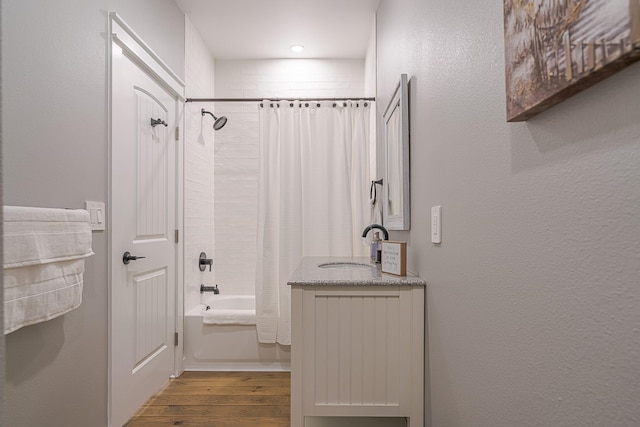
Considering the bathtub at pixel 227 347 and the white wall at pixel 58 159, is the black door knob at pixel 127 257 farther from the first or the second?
the bathtub at pixel 227 347

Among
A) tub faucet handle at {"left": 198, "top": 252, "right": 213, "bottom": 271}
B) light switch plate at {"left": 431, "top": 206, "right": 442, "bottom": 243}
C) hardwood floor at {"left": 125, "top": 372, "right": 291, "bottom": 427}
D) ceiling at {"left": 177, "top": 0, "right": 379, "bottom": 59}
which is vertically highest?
ceiling at {"left": 177, "top": 0, "right": 379, "bottom": 59}

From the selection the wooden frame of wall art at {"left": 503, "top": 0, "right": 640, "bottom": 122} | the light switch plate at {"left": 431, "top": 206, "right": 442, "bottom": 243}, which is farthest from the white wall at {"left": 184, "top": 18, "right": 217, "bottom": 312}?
the wooden frame of wall art at {"left": 503, "top": 0, "right": 640, "bottom": 122}

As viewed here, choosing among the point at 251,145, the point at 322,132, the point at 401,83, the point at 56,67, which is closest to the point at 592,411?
the point at 401,83

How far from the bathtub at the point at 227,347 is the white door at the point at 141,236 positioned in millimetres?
177

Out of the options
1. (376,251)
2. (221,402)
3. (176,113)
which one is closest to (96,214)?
(176,113)

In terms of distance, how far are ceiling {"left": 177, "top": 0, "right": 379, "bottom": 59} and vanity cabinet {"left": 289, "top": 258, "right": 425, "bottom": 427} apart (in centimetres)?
215

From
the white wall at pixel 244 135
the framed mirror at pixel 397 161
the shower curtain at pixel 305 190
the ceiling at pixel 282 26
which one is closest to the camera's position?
the framed mirror at pixel 397 161

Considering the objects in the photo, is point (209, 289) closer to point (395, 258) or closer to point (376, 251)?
point (376, 251)

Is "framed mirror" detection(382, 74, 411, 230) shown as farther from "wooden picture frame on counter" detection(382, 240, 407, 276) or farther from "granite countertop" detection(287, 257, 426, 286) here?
"granite countertop" detection(287, 257, 426, 286)

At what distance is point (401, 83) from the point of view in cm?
172

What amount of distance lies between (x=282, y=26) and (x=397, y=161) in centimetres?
174

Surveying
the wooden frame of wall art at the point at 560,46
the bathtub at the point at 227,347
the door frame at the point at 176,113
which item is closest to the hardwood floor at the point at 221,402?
the bathtub at the point at 227,347

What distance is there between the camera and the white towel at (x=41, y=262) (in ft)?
3.77

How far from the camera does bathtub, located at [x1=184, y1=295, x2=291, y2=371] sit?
106 inches
